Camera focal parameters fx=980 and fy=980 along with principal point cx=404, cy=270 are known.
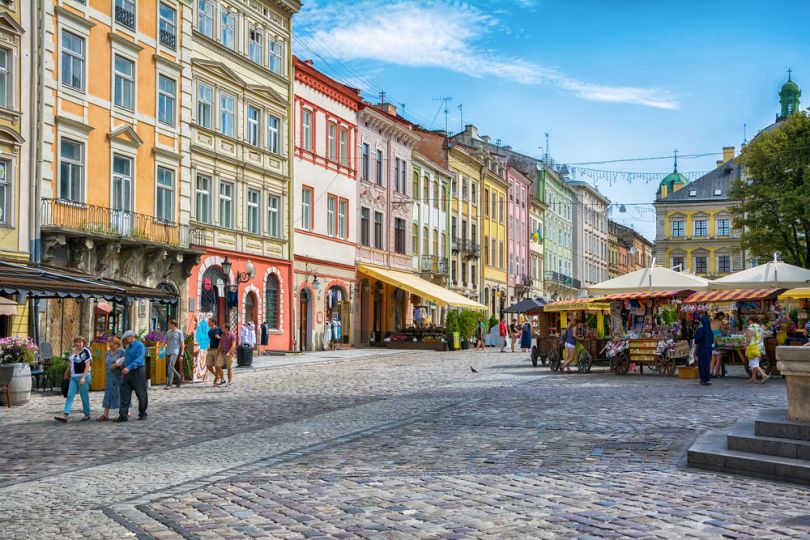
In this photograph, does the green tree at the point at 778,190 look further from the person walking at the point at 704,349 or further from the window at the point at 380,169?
the person walking at the point at 704,349

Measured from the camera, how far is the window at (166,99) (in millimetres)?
31717

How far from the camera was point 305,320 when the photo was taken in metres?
41.7

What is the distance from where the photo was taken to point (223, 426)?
14234mm

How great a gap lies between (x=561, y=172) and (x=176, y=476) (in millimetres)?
90858

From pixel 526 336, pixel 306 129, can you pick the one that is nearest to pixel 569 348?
pixel 526 336

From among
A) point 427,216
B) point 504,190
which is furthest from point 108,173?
point 504,190

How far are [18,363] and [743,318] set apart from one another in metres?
18.9

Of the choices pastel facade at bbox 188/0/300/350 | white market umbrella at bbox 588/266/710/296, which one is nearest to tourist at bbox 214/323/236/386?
pastel facade at bbox 188/0/300/350

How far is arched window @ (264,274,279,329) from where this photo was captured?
38.1m

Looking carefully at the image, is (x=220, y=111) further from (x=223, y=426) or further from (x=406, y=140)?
(x=223, y=426)

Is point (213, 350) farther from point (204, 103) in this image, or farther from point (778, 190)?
point (778, 190)

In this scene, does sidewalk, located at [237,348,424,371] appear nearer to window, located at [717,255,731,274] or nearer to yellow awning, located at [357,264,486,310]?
yellow awning, located at [357,264,486,310]

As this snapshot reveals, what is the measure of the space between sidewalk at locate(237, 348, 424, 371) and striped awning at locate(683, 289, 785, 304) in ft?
41.6

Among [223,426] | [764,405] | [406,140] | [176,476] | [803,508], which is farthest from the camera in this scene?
[406,140]
